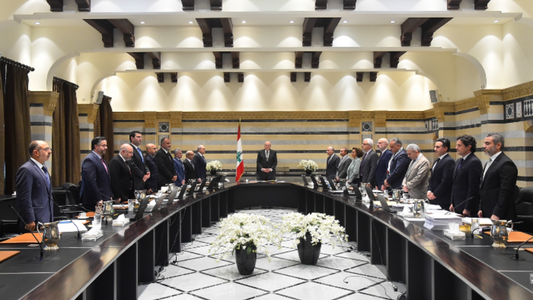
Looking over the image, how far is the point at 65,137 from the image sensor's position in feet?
32.3

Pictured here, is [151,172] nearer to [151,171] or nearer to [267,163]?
[151,171]

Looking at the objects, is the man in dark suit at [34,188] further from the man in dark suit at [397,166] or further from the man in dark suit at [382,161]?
the man in dark suit at [382,161]

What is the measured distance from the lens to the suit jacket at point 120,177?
5.73 meters

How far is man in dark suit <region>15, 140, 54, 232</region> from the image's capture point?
3.89 metres

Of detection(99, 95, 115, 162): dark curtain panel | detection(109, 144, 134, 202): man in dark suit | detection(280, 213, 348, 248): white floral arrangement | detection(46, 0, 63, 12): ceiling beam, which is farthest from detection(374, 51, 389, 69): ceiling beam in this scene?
detection(99, 95, 115, 162): dark curtain panel

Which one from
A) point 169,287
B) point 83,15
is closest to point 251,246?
point 169,287

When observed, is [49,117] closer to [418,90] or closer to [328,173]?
[328,173]

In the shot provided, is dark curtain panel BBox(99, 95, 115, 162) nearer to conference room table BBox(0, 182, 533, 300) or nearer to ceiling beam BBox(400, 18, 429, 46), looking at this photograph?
conference room table BBox(0, 182, 533, 300)

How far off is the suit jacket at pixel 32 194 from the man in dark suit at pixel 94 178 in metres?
0.93

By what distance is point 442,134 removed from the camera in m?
10.8

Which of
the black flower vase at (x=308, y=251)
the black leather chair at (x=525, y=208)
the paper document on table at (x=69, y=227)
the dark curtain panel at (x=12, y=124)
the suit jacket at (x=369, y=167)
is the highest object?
the dark curtain panel at (x=12, y=124)

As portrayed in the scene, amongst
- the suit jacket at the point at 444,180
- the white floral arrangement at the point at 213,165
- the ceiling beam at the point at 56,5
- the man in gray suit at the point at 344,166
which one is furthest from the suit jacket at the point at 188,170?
the suit jacket at the point at 444,180

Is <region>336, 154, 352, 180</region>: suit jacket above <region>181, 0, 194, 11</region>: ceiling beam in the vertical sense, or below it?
below

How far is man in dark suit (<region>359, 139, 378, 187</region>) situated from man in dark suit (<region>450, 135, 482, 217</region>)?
2.57 meters
